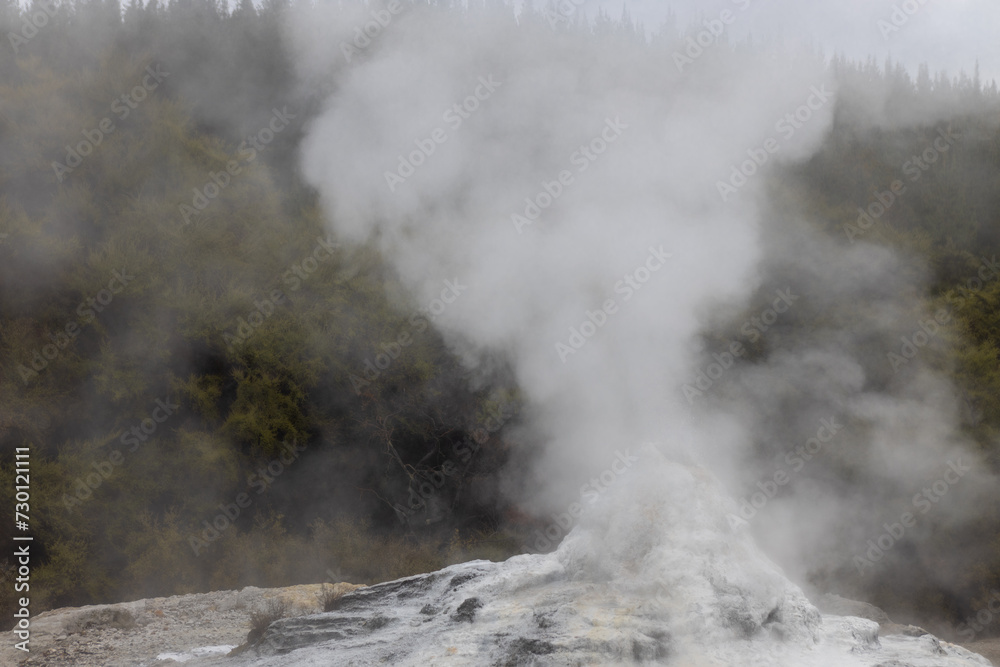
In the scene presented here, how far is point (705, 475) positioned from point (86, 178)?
11.3 metres

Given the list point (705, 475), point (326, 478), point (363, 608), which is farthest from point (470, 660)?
point (326, 478)

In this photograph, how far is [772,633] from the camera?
378 cm

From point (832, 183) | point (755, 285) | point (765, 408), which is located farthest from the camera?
point (832, 183)

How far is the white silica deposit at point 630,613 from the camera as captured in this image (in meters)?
3.55

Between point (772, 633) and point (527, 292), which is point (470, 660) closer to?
point (772, 633)
